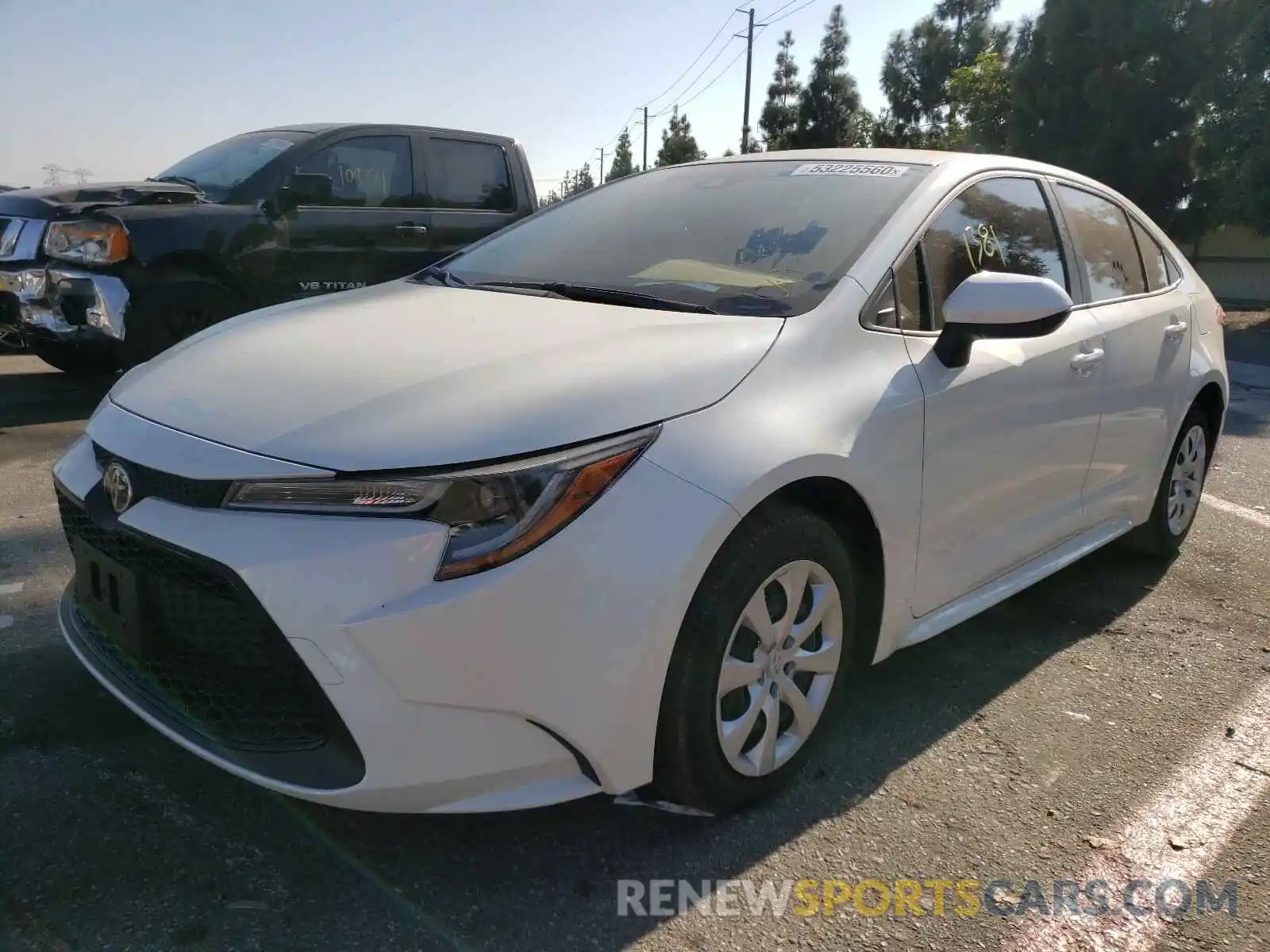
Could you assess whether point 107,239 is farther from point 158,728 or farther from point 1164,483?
point 1164,483

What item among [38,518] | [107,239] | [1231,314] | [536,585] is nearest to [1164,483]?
[536,585]

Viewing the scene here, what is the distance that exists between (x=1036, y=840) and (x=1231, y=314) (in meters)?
20.1

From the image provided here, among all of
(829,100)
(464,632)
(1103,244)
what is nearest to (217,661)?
(464,632)

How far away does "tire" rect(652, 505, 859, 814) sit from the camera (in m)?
2.11

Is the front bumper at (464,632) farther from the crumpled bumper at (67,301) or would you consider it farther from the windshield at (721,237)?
the crumpled bumper at (67,301)

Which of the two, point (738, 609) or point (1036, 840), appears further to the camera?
point (1036, 840)

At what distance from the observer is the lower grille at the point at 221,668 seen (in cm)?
186

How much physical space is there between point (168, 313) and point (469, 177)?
8.17ft

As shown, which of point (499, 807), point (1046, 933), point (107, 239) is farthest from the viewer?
point (107, 239)

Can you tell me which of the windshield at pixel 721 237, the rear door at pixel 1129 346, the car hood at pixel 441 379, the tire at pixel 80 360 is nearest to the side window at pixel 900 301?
the windshield at pixel 721 237

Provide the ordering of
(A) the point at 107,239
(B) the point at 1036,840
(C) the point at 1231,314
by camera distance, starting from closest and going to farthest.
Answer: (B) the point at 1036,840 → (A) the point at 107,239 → (C) the point at 1231,314

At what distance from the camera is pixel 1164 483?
13.5 ft

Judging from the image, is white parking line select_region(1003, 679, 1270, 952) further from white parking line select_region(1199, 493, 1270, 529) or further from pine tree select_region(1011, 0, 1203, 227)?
pine tree select_region(1011, 0, 1203, 227)

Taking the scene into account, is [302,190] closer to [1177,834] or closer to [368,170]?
[368,170]
